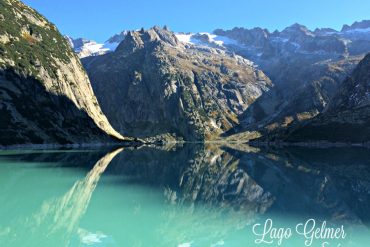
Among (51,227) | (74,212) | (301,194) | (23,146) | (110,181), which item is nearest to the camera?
(51,227)

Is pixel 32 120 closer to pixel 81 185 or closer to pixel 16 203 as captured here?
pixel 81 185

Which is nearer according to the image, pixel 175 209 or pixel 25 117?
pixel 175 209

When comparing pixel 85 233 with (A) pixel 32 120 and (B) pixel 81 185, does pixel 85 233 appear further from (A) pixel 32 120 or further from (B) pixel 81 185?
(A) pixel 32 120

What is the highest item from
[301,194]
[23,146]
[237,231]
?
[301,194]

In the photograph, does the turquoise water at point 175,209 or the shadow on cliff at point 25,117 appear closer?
the turquoise water at point 175,209

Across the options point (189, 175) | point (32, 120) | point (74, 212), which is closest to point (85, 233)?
point (74, 212)

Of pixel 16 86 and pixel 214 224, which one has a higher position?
pixel 16 86

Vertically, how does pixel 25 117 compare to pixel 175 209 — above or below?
above

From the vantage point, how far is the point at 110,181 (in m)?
56.3

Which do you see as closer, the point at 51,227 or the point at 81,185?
the point at 51,227

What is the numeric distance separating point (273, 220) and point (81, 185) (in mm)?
30094

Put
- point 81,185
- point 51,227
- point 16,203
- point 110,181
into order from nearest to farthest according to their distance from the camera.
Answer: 1. point 51,227
2. point 16,203
3. point 81,185
4. point 110,181

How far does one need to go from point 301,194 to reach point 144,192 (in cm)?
1918

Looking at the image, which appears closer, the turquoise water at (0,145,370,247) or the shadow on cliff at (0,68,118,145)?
the turquoise water at (0,145,370,247)
